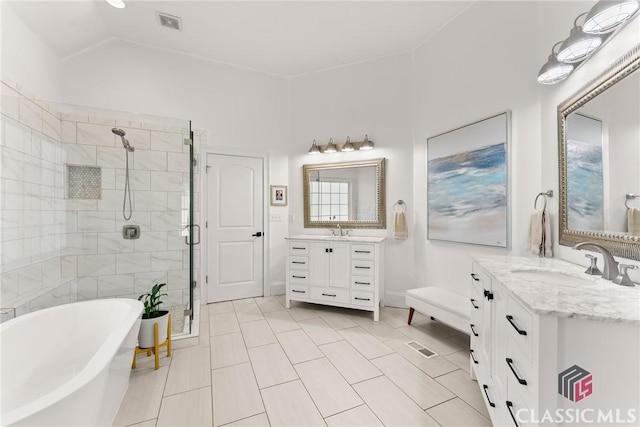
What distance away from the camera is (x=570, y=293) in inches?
43.6

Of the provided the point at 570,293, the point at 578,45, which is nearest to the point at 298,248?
the point at 570,293

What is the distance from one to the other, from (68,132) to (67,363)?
2142mm

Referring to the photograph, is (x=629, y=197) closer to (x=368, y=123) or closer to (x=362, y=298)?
(x=362, y=298)

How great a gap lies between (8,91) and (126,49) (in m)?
1.43

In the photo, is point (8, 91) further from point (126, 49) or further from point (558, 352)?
point (558, 352)

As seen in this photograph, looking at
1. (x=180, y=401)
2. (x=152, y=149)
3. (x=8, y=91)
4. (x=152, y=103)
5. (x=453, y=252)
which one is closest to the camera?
(x=180, y=401)

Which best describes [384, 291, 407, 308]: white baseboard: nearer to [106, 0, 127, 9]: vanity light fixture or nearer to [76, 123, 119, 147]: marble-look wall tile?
[76, 123, 119, 147]: marble-look wall tile

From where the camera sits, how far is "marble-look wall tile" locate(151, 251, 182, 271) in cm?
297

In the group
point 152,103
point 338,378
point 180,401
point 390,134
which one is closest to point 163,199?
point 152,103

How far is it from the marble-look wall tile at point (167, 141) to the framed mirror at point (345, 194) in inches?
62.2

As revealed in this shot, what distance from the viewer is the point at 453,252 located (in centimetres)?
289

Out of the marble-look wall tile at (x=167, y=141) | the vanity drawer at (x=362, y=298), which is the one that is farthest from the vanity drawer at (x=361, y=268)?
the marble-look wall tile at (x=167, y=141)

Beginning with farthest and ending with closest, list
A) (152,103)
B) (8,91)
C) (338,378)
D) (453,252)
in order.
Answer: (152,103) → (453,252) → (8,91) → (338,378)

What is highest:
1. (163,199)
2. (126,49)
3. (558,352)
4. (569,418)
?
(126,49)
